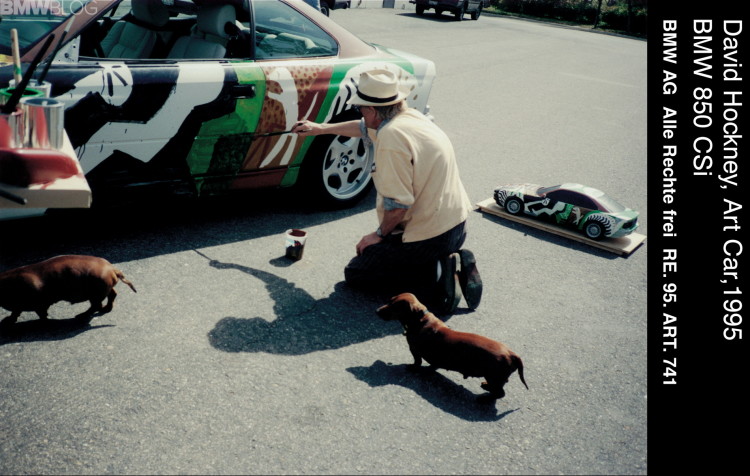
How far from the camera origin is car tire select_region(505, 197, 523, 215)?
5625 millimetres

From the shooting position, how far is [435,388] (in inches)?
134

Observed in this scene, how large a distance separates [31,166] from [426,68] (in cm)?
379

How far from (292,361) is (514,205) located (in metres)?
2.88

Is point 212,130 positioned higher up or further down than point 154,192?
higher up

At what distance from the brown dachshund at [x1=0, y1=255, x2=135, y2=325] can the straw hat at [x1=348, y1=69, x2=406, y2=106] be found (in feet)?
5.49

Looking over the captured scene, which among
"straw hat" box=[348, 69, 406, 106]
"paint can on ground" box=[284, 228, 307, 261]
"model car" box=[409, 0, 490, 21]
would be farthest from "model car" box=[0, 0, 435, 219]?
"model car" box=[409, 0, 490, 21]

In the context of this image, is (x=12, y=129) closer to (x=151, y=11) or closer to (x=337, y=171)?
(x=151, y=11)

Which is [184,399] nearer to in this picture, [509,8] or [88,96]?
[88,96]

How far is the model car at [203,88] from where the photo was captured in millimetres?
3910

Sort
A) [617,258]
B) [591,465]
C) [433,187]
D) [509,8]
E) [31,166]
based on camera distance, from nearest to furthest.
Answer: [31,166]
[591,465]
[433,187]
[617,258]
[509,8]

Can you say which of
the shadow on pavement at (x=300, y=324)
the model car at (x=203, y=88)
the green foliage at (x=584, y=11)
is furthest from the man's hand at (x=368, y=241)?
the green foliage at (x=584, y=11)

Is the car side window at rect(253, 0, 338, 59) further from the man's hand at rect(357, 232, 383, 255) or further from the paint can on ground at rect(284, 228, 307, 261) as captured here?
the man's hand at rect(357, 232, 383, 255)
